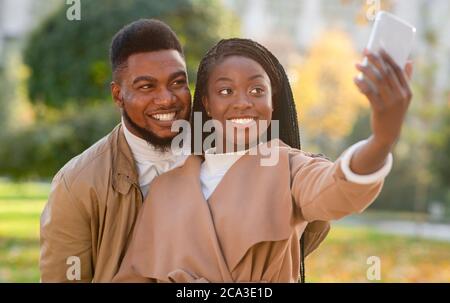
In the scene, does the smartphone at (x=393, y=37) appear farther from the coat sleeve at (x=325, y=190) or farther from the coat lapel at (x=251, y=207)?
the coat lapel at (x=251, y=207)

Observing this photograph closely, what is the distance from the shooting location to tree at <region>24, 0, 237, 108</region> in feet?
32.4

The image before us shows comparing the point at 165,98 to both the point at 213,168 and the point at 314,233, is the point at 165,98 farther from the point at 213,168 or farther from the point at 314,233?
the point at 314,233

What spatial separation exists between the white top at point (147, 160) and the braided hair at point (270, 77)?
0.69 feet

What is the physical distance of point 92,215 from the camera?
9.21 feet

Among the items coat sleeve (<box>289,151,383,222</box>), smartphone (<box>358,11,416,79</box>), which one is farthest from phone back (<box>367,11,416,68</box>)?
coat sleeve (<box>289,151,383,222</box>)

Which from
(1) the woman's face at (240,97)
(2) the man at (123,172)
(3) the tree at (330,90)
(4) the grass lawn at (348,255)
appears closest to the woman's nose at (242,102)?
(1) the woman's face at (240,97)

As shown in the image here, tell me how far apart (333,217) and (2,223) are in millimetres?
A: 10194

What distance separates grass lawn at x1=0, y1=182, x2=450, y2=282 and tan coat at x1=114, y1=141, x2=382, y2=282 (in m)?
5.51

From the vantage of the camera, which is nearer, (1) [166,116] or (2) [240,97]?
(2) [240,97]

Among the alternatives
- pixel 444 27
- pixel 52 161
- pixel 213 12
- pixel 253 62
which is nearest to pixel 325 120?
pixel 444 27

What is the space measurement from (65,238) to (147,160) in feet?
1.37

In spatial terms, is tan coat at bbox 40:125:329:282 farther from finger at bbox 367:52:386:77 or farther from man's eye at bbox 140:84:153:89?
finger at bbox 367:52:386:77

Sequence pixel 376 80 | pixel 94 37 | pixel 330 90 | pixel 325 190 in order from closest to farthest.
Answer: pixel 376 80, pixel 325 190, pixel 94 37, pixel 330 90

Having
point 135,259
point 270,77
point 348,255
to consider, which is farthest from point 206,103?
point 348,255
